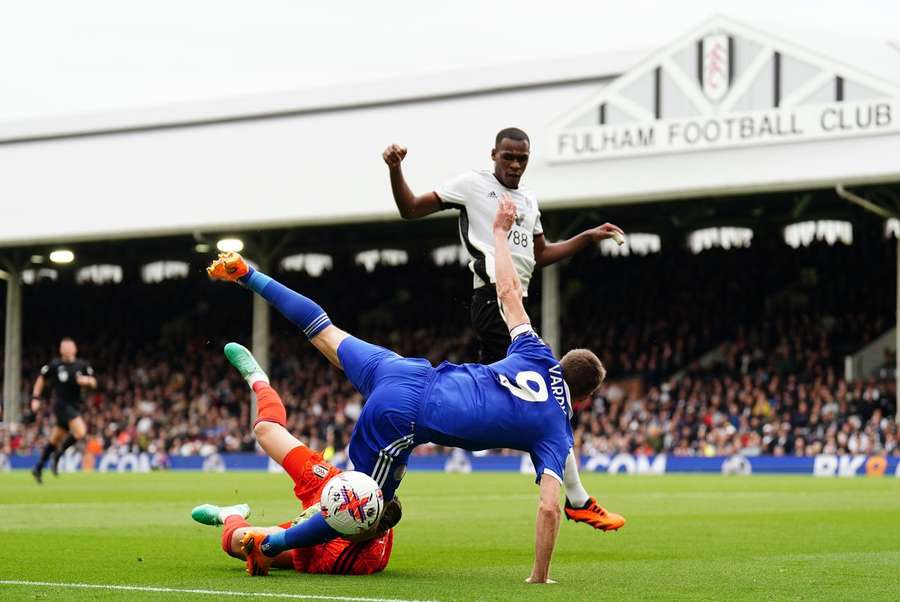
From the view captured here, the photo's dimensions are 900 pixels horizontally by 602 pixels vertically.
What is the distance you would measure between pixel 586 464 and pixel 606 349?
8088 millimetres

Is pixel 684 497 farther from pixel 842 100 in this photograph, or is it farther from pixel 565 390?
pixel 842 100

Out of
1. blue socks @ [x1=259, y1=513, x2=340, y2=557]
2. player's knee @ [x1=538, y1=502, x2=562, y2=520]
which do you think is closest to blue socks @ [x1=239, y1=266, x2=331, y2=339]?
blue socks @ [x1=259, y1=513, x2=340, y2=557]

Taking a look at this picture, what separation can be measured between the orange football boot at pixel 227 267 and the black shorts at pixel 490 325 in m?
1.78

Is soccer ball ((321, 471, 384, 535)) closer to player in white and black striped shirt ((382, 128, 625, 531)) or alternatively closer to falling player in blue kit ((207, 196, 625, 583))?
falling player in blue kit ((207, 196, 625, 583))

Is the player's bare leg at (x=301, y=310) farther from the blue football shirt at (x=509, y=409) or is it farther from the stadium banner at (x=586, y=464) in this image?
the stadium banner at (x=586, y=464)

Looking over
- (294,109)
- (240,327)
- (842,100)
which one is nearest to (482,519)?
(842,100)

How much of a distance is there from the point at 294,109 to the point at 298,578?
114 ft

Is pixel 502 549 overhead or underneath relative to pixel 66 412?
underneath

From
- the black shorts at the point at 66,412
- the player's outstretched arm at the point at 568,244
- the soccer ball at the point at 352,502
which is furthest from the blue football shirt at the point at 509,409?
the black shorts at the point at 66,412

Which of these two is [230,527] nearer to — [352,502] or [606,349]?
[352,502]

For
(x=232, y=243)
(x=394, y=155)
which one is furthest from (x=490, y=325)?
(x=232, y=243)

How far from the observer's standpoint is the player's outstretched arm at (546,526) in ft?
26.5

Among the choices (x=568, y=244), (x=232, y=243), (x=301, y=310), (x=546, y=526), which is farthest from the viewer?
(x=232, y=243)

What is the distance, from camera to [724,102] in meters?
34.1
